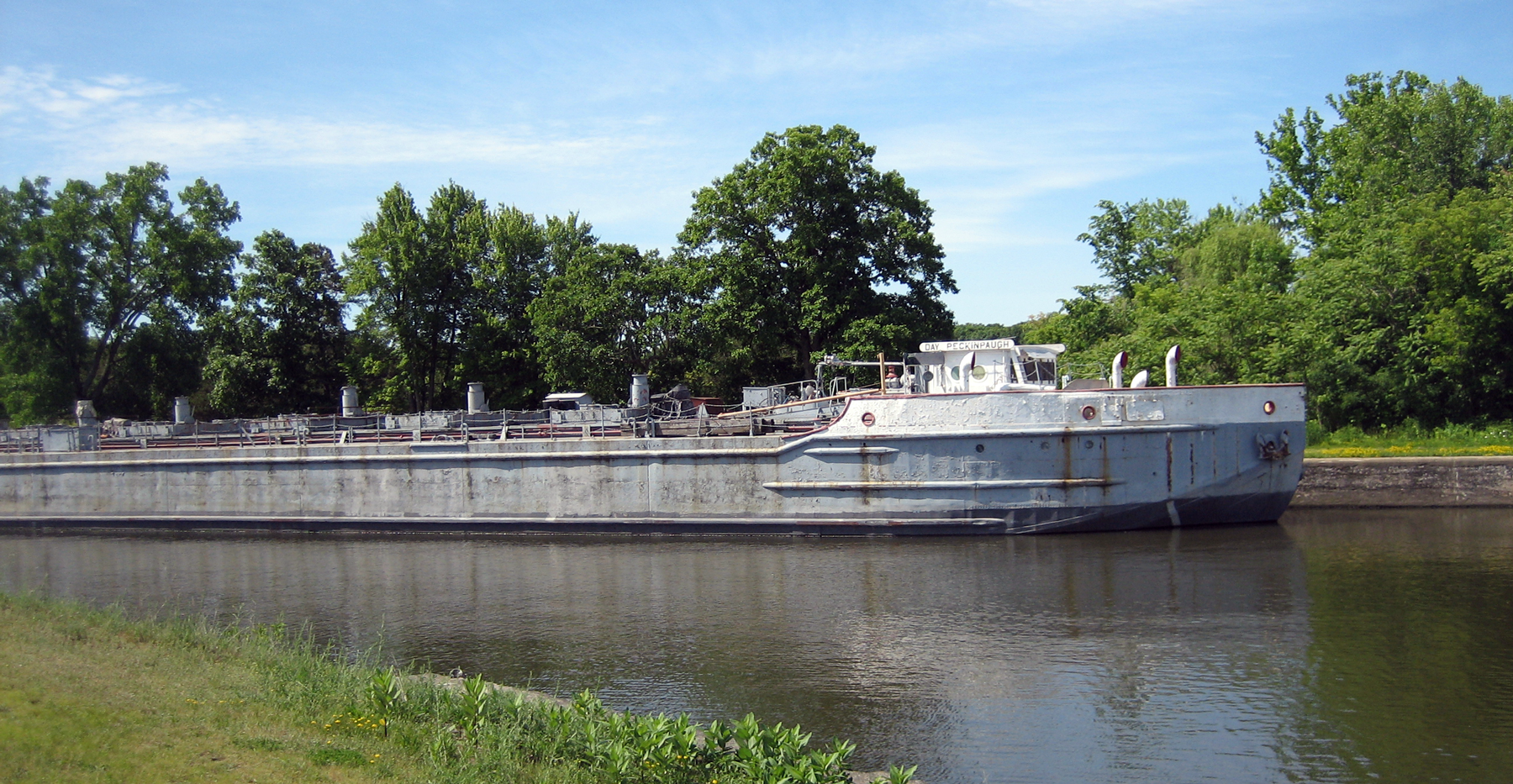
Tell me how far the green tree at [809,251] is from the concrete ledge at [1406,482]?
1540 centimetres

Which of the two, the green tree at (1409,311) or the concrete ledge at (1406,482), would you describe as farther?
the green tree at (1409,311)

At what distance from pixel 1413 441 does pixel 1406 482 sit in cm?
497

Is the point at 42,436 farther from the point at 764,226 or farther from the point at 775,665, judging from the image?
the point at 775,665

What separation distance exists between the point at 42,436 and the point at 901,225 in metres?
35.3

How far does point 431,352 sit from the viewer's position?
49562mm

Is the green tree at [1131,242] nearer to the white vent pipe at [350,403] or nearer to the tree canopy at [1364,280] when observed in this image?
the tree canopy at [1364,280]

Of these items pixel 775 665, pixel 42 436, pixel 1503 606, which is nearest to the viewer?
pixel 775 665

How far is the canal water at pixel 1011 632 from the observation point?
38.0 ft

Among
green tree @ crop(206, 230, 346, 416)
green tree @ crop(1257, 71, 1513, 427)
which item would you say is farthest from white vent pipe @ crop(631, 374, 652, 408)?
green tree @ crop(206, 230, 346, 416)

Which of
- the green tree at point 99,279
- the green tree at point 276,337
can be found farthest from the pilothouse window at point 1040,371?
the green tree at point 99,279

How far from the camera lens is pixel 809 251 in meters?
40.6

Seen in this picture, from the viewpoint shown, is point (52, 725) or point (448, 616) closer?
point (52, 725)

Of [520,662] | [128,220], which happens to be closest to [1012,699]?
[520,662]

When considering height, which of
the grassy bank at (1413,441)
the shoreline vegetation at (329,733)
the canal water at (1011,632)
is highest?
the grassy bank at (1413,441)
